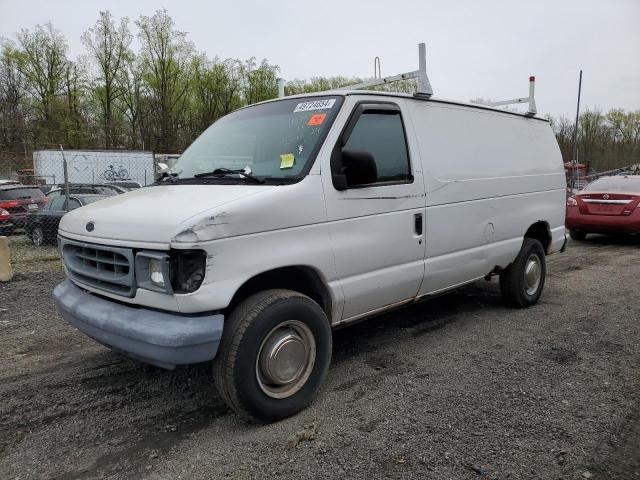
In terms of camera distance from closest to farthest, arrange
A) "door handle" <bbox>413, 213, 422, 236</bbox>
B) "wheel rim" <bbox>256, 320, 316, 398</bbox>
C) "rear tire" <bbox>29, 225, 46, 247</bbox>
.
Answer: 1. "wheel rim" <bbox>256, 320, 316, 398</bbox>
2. "door handle" <bbox>413, 213, 422, 236</bbox>
3. "rear tire" <bbox>29, 225, 46, 247</bbox>

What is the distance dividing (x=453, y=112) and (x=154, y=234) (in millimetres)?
3130

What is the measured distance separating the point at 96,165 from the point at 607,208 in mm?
24510

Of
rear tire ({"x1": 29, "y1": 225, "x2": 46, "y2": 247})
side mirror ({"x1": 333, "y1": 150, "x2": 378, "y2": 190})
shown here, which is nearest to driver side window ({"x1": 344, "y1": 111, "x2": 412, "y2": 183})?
side mirror ({"x1": 333, "y1": 150, "x2": 378, "y2": 190})

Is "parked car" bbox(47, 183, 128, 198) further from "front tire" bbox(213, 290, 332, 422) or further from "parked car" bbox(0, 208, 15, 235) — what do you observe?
"front tire" bbox(213, 290, 332, 422)

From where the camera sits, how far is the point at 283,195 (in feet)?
10.3

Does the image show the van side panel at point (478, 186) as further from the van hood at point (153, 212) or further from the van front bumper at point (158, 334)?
the van front bumper at point (158, 334)

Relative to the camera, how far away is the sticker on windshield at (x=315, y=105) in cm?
367

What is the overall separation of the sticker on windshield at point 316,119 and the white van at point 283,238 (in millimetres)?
11

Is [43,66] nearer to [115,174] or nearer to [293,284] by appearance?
[115,174]

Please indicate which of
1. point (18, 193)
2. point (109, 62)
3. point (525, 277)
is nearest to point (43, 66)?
point (109, 62)

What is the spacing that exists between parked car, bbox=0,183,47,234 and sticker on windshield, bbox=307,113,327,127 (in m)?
11.6

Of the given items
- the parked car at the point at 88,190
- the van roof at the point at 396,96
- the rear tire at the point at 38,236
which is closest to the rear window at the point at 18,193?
the parked car at the point at 88,190

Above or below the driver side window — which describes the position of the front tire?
below

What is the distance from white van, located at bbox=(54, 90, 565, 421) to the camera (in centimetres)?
282
